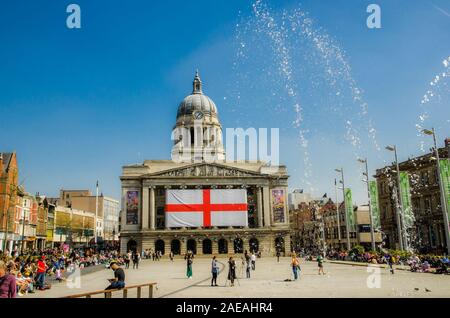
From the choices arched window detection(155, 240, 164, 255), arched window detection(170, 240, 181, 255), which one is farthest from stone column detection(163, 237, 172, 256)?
arched window detection(155, 240, 164, 255)

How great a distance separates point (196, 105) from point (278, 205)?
40.2 metres

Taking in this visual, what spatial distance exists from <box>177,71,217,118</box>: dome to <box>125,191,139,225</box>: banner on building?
3339 cm

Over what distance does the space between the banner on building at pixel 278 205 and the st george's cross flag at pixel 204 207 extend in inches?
374

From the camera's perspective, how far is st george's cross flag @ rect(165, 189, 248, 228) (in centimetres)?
8488

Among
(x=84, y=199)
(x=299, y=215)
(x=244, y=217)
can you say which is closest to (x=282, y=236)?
(x=244, y=217)

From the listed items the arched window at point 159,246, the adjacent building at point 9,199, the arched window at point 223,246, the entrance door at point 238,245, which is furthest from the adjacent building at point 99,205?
the adjacent building at point 9,199

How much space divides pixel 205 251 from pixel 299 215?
51.9 m

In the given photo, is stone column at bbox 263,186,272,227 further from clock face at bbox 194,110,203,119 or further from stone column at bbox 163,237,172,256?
clock face at bbox 194,110,203,119

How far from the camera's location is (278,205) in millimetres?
91688

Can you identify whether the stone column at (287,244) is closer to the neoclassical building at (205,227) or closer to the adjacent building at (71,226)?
the neoclassical building at (205,227)

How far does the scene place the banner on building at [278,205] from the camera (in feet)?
299
